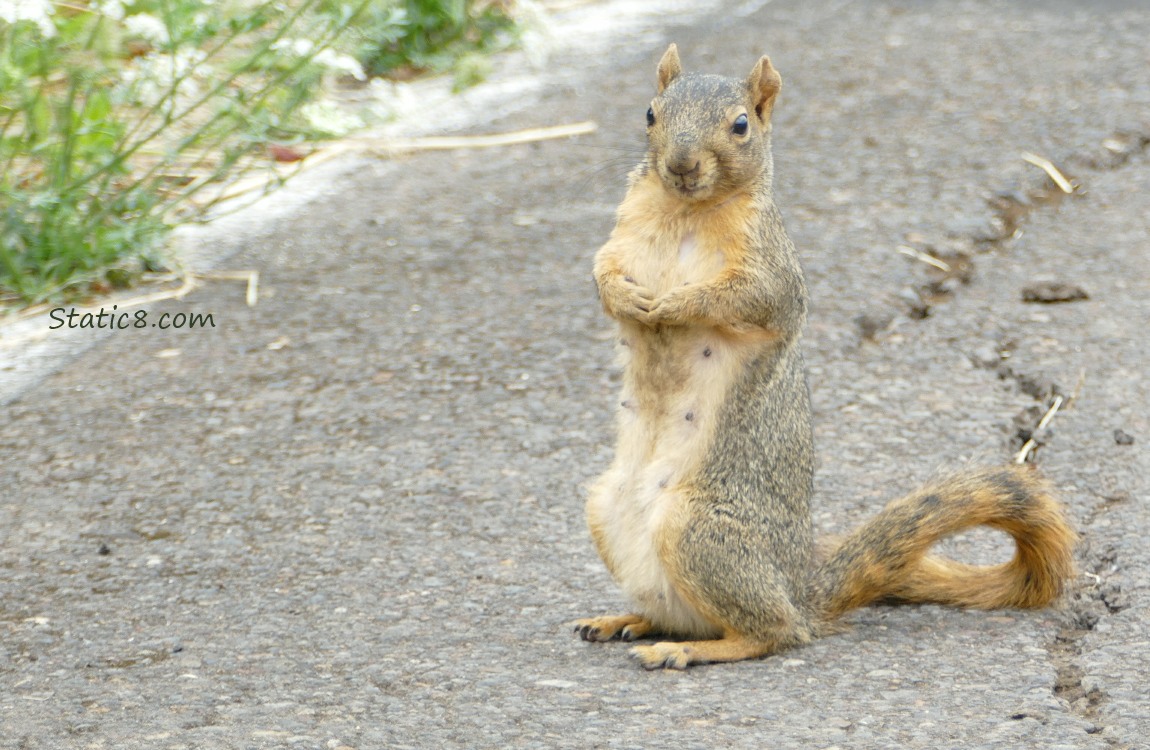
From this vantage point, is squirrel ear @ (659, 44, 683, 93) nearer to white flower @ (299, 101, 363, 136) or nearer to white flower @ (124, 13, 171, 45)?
white flower @ (124, 13, 171, 45)

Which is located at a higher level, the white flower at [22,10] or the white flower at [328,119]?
the white flower at [22,10]

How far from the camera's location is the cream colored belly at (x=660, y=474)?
8.82 ft

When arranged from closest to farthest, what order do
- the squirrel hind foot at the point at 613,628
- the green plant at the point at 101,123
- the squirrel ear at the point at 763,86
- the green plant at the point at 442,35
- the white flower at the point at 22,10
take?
the squirrel hind foot at the point at 613,628
the squirrel ear at the point at 763,86
the white flower at the point at 22,10
the green plant at the point at 101,123
the green plant at the point at 442,35

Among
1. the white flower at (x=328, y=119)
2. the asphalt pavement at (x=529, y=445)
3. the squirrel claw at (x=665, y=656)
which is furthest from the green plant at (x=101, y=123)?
the squirrel claw at (x=665, y=656)

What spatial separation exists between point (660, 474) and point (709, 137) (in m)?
0.61

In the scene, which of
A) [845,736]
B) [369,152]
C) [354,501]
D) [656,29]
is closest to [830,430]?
[354,501]

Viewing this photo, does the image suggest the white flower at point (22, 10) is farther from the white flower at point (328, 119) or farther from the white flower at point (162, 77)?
the white flower at point (328, 119)

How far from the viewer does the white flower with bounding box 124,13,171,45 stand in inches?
171

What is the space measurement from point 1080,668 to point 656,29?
16.7 feet

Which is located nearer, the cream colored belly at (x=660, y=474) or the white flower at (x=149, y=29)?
the cream colored belly at (x=660, y=474)

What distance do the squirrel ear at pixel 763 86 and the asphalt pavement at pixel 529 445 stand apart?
0.91 meters

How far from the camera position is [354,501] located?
3.35 m

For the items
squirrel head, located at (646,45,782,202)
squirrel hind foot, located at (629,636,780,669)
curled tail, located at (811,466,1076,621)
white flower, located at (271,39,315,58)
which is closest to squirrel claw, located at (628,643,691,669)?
squirrel hind foot, located at (629,636,780,669)

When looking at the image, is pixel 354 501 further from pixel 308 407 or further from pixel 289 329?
→ pixel 289 329
